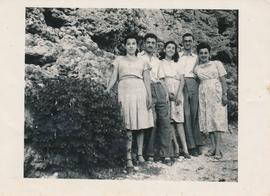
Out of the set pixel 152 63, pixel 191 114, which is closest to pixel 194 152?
pixel 191 114

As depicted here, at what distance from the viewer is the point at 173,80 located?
2.10m

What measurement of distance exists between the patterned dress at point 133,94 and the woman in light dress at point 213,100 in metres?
0.24

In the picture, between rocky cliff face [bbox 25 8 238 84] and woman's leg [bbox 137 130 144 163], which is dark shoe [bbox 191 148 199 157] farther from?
rocky cliff face [bbox 25 8 238 84]

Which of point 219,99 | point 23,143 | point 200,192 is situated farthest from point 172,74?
point 23,143

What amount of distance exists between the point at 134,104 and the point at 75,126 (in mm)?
271

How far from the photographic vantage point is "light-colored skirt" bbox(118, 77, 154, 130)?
2.07 meters

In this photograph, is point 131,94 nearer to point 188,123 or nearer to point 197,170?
point 188,123

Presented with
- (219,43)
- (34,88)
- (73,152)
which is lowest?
(73,152)

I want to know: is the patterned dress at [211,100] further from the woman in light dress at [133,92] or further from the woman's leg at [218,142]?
→ the woman in light dress at [133,92]

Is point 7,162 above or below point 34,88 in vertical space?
below

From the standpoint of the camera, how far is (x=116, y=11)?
82.1 inches

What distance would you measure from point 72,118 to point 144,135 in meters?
0.32

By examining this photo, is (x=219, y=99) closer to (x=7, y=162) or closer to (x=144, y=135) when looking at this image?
(x=144, y=135)

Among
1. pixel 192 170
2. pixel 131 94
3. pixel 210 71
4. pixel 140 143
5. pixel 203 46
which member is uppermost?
pixel 203 46
